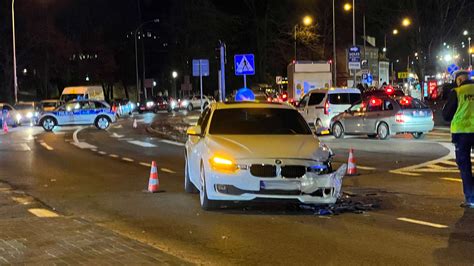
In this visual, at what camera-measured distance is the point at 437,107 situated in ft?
136

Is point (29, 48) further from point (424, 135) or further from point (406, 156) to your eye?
point (406, 156)

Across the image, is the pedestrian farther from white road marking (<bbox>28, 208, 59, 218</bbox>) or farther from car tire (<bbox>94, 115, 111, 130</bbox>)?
car tire (<bbox>94, 115, 111, 130</bbox>)

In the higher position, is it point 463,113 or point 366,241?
point 463,113

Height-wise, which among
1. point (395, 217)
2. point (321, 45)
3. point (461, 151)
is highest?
point (321, 45)

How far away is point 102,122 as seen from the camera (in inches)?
1351

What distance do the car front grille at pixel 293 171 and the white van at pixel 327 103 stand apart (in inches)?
669

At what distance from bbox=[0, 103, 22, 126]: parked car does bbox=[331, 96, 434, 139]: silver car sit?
21.0 meters

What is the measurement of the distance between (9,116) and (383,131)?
23.9 meters

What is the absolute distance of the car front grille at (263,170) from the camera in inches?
337

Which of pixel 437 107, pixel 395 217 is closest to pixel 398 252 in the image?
pixel 395 217

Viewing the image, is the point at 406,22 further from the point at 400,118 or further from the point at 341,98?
the point at 400,118

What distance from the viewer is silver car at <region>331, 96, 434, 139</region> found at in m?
21.8

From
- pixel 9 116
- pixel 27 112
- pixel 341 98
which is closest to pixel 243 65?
pixel 341 98

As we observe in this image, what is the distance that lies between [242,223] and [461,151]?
11.6ft
